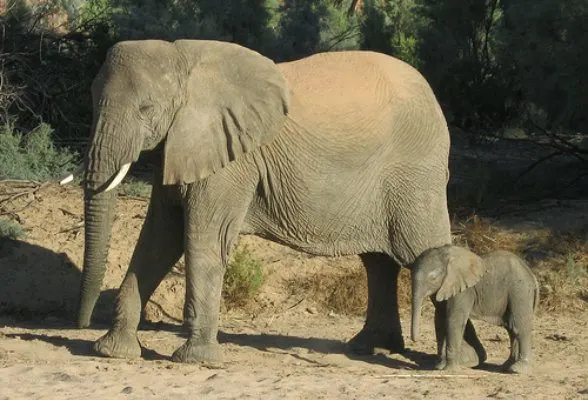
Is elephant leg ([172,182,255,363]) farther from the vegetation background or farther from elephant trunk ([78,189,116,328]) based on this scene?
the vegetation background

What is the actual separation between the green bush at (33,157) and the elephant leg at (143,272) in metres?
4.02

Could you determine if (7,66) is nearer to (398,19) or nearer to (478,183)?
(478,183)

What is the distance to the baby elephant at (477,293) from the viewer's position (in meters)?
8.01

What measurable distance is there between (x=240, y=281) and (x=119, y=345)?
2089mm

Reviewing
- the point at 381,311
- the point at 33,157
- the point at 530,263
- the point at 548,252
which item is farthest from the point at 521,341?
the point at 33,157

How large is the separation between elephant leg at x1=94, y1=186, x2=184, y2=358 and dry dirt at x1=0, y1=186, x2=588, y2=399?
0.16m

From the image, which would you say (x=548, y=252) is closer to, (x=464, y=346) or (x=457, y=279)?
(x=464, y=346)

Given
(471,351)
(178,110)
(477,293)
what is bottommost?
(471,351)

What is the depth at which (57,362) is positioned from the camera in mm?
8156

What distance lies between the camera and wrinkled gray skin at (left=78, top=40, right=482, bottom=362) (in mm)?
7812

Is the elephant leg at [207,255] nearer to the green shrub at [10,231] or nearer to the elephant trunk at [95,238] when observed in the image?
the elephant trunk at [95,238]

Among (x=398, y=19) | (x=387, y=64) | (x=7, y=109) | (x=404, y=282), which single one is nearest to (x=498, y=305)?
(x=387, y=64)

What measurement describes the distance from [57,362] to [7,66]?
19.6 feet

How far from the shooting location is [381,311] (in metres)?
8.86
